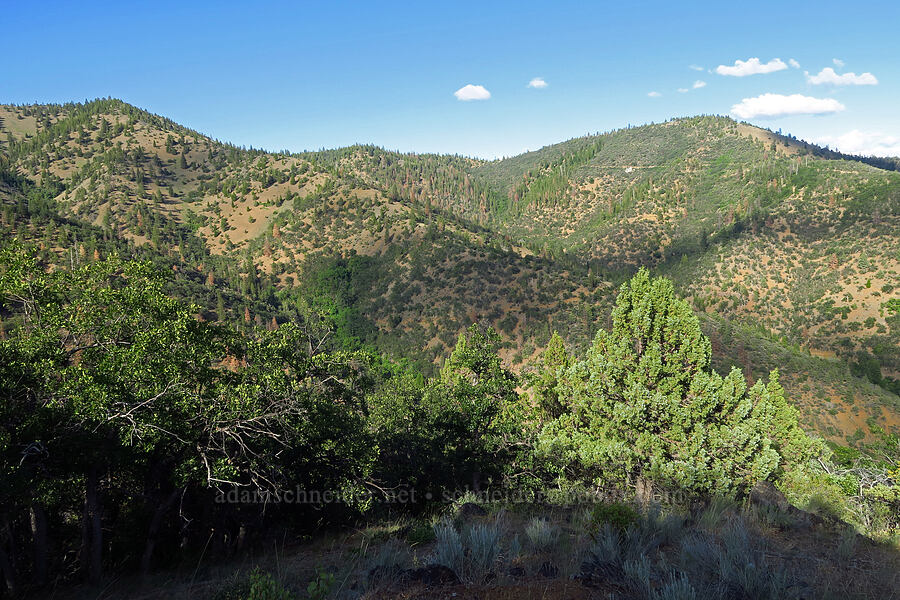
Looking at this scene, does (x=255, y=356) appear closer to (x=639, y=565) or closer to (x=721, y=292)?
(x=639, y=565)

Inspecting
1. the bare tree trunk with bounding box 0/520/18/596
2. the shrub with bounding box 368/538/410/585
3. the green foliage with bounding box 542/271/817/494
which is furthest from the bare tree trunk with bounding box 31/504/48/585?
the green foliage with bounding box 542/271/817/494

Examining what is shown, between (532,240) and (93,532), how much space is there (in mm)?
153780

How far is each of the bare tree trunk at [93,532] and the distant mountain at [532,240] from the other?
→ 187 ft

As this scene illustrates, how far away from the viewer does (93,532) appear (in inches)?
359

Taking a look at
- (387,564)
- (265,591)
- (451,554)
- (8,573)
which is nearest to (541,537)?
(451,554)

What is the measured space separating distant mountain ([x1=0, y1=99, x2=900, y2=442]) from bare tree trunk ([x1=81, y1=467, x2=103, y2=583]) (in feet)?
187

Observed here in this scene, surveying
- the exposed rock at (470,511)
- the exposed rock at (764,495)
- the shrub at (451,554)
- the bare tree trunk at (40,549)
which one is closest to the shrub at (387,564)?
the shrub at (451,554)

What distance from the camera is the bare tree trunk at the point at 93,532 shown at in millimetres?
8789

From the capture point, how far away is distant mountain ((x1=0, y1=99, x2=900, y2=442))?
68.4m

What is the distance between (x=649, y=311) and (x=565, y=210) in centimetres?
15913

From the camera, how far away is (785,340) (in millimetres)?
Answer: 75938

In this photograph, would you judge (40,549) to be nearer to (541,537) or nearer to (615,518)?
(541,537)

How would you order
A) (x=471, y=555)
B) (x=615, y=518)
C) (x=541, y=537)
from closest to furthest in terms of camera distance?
1. (x=471, y=555)
2. (x=541, y=537)
3. (x=615, y=518)

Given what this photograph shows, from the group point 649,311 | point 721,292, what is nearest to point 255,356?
point 649,311
